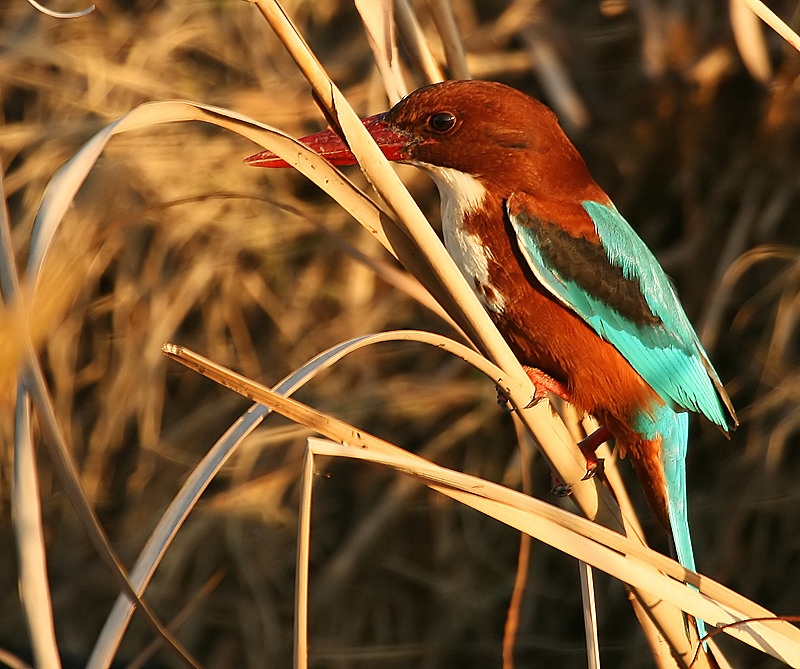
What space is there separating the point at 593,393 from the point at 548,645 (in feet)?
3.39

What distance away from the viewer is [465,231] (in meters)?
1.55

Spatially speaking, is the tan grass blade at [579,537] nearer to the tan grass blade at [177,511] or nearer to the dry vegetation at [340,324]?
the tan grass blade at [177,511]

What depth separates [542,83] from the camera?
100 inches

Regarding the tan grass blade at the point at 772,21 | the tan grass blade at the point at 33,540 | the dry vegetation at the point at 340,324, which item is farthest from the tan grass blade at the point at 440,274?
the dry vegetation at the point at 340,324

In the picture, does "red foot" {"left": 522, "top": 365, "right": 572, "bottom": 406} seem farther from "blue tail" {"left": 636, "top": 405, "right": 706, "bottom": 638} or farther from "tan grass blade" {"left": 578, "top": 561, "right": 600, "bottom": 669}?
"tan grass blade" {"left": 578, "top": 561, "right": 600, "bottom": 669}

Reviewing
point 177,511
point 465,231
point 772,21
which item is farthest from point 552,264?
point 177,511

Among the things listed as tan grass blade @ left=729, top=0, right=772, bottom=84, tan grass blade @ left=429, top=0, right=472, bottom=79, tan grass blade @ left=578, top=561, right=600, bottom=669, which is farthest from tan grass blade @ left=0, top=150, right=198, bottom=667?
tan grass blade @ left=729, top=0, right=772, bottom=84

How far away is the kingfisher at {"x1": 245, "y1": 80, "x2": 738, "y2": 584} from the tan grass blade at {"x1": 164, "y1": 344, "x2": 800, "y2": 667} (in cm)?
41

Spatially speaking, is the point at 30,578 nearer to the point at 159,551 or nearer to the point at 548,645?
the point at 159,551

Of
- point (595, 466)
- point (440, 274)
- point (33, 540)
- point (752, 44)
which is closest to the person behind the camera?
point (33, 540)

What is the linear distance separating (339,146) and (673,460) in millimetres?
748

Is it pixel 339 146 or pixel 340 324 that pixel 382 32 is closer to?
pixel 339 146

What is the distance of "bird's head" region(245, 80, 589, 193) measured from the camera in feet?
5.18

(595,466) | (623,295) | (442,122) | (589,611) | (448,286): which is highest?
(442,122)
